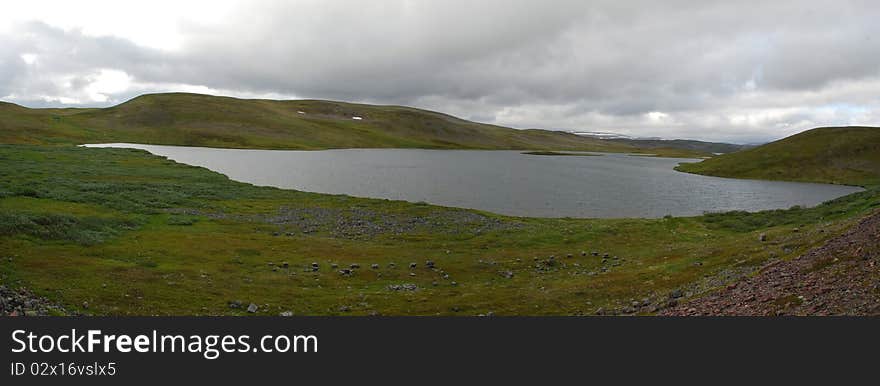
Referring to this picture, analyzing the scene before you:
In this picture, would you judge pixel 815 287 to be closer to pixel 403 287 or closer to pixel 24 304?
pixel 403 287

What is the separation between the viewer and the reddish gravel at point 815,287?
1499 cm

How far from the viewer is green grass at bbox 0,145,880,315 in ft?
77.9

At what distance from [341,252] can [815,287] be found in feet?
95.1

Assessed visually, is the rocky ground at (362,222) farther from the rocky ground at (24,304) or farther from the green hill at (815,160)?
the green hill at (815,160)

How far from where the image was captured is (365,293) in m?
27.0

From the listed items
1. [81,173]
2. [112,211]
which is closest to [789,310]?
[112,211]

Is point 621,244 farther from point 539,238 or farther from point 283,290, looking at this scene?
point 283,290

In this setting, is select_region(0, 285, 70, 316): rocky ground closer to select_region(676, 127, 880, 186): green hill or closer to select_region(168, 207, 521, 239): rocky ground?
select_region(168, 207, 521, 239): rocky ground

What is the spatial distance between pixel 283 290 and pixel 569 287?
52.2ft

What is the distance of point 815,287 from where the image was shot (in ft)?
55.9

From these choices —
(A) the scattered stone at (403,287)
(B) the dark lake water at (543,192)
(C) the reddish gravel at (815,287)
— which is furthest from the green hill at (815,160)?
(A) the scattered stone at (403,287)

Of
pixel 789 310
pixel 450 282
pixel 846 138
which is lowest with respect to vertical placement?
pixel 450 282

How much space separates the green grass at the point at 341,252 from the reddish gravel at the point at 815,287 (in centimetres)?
366

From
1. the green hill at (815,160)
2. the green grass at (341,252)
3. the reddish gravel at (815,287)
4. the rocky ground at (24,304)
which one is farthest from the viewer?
the green hill at (815,160)
